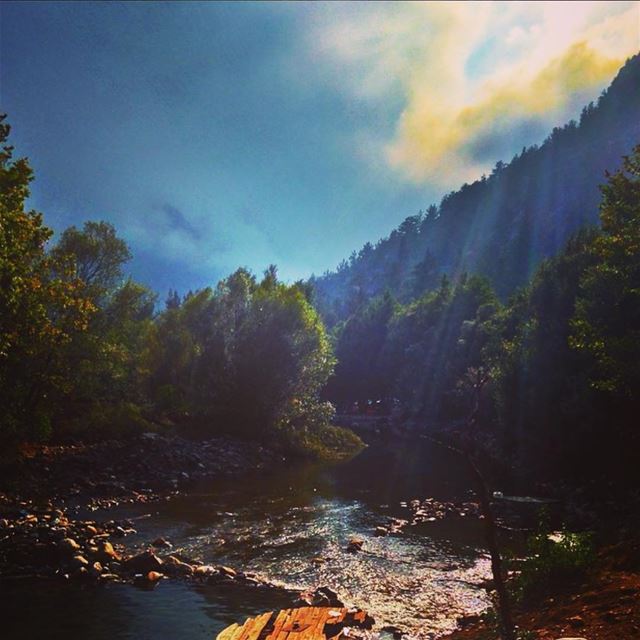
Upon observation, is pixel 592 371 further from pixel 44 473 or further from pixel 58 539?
pixel 44 473

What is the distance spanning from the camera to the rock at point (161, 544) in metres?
19.0

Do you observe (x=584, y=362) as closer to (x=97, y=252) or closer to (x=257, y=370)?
(x=257, y=370)

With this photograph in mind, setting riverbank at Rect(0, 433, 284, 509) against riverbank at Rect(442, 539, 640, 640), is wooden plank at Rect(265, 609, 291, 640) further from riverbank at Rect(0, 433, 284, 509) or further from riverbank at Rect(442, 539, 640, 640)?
riverbank at Rect(0, 433, 284, 509)

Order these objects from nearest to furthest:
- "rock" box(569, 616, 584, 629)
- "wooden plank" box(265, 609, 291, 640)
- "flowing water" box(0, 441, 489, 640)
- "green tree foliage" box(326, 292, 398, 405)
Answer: "wooden plank" box(265, 609, 291, 640) → "rock" box(569, 616, 584, 629) → "flowing water" box(0, 441, 489, 640) → "green tree foliage" box(326, 292, 398, 405)

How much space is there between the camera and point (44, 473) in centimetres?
2741

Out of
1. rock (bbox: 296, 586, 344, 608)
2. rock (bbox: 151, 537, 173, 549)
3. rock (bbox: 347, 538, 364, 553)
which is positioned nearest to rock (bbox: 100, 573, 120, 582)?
rock (bbox: 151, 537, 173, 549)

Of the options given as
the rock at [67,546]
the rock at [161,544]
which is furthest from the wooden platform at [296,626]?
the rock at [161,544]

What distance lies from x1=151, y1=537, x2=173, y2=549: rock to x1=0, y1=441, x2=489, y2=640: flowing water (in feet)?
1.39

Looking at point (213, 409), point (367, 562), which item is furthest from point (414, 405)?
point (367, 562)

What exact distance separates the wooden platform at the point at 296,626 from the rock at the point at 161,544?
902cm

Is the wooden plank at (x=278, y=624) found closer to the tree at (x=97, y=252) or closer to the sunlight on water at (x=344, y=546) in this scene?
the sunlight on water at (x=344, y=546)

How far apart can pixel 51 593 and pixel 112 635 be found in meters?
3.48

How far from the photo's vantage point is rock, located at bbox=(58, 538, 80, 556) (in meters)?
16.5

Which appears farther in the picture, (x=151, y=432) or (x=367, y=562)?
(x=151, y=432)
